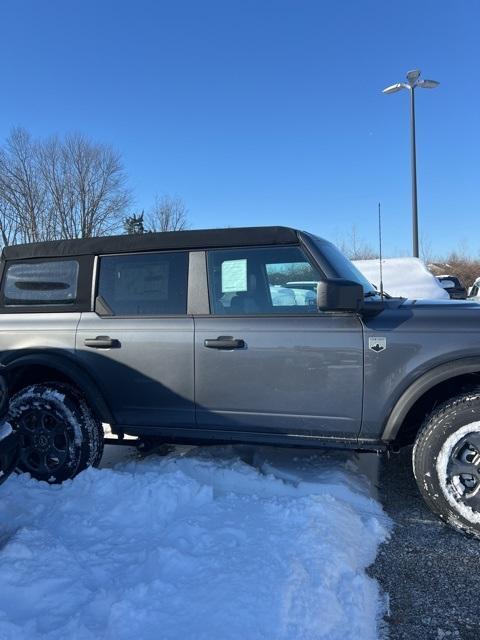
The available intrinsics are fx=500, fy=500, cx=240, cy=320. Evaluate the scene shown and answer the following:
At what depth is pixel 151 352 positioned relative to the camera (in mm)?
3559

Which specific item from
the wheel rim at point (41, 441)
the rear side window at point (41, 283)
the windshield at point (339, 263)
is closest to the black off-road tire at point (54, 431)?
the wheel rim at point (41, 441)

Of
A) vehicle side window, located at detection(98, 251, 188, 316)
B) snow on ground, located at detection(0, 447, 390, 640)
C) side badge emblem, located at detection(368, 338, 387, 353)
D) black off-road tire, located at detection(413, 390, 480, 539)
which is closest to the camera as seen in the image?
snow on ground, located at detection(0, 447, 390, 640)

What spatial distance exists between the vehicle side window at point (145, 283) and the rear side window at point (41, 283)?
0.91ft

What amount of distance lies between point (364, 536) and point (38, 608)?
5.80ft

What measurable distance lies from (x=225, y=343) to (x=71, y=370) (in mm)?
1221

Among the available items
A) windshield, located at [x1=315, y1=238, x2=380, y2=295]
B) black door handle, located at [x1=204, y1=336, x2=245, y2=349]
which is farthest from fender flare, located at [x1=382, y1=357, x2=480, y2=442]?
black door handle, located at [x1=204, y1=336, x2=245, y2=349]

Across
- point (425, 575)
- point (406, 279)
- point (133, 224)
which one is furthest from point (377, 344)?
point (133, 224)

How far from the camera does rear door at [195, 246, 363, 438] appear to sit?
320 centimetres

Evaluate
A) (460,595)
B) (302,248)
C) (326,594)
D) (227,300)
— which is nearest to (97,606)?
(326,594)

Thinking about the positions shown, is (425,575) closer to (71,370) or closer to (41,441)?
(71,370)

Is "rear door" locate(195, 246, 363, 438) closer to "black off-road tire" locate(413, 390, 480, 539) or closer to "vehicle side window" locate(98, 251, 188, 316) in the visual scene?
"vehicle side window" locate(98, 251, 188, 316)

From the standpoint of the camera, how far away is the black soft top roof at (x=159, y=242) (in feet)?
11.3

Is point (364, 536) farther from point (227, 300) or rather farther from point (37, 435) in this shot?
point (37, 435)

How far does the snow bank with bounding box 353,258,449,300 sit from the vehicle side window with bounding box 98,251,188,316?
7.29m
